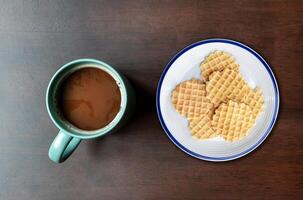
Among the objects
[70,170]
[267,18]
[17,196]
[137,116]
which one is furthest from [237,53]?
[17,196]

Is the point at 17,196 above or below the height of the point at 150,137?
below

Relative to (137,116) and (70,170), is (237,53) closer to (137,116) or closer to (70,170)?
(137,116)

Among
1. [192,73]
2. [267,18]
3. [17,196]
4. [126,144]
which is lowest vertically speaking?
[17,196]

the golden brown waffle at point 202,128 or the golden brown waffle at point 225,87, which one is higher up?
the golden brown waffle at point 225,87

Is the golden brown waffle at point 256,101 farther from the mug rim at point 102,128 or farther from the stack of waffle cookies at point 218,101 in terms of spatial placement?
the mug rim at point 102,128

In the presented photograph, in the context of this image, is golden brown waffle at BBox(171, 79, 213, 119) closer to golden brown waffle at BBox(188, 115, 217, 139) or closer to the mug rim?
golden brown waffle at BBox(188, 115, 217, 139)

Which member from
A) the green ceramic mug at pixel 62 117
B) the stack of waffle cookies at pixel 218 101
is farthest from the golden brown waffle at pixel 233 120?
the green ceramic mug at pixel 62 117

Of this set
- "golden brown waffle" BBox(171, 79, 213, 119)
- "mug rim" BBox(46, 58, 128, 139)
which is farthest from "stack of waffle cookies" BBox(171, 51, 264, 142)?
"mug rim" BBox(46, 58, 128, 139)
